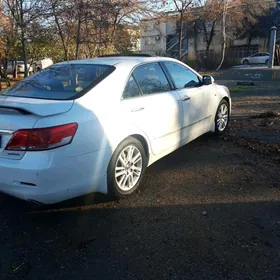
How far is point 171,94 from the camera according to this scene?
4090 millimetres

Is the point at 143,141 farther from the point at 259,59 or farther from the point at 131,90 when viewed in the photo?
the point at 259,59

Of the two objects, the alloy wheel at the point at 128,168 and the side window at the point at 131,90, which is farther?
the side window at the point at 131,90

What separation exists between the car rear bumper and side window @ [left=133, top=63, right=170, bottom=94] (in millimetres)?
1186

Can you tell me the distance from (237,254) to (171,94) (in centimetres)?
227

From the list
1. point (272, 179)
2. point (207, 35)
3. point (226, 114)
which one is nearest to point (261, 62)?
point (207, 35)

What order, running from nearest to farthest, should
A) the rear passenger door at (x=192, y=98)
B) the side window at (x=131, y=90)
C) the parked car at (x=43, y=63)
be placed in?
the side window at (x=131, y=90), the rear passenger door at (x=192, y=98), the parked car at (x=43, y=63)

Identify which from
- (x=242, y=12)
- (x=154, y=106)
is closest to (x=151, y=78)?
(x=154, y=106)

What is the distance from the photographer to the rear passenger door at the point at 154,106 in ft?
11.3

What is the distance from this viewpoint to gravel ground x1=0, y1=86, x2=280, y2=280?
2.34 metres

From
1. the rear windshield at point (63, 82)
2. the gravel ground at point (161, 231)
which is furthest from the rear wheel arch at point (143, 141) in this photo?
the rear windshield at point (63, 82)

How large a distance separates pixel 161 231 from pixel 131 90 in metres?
1.61

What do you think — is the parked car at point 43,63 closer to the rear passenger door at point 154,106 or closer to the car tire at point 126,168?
the rear passenger door at point 154,106

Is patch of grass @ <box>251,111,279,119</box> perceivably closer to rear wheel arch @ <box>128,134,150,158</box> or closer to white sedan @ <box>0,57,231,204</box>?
white sedan @ <box>0,57,231,204</box>

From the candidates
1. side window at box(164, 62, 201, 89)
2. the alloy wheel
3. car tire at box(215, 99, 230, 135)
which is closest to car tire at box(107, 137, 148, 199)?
the alloy wheel
